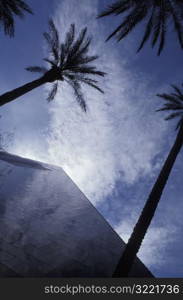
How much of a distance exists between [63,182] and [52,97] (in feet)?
18.4

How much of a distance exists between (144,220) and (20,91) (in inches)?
303

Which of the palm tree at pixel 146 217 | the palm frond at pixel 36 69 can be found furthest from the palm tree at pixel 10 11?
→ the palm tree at pixel 146 217

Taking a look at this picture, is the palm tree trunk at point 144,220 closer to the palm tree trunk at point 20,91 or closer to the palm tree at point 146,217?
the palm tree at point 146,217

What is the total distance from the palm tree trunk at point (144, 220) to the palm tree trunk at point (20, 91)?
23.5 ft

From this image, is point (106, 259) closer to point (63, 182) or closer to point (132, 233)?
point (132, 233)

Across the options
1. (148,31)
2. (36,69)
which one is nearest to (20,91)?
(36,69)

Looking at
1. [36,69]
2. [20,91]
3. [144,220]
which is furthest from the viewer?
[36,69]

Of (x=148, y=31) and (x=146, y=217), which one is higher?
(x=148, y=31)

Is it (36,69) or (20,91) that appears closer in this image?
(20,91)

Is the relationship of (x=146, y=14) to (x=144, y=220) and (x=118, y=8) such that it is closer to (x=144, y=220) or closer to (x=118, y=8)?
(x=118, y=8)

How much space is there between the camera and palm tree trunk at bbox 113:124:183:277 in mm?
7043

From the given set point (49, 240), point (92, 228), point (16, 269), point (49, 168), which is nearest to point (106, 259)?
point (92, 228)

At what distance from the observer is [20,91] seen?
10562 millimetres

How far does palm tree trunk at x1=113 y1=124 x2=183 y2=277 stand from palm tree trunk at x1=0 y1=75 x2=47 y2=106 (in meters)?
7.15
